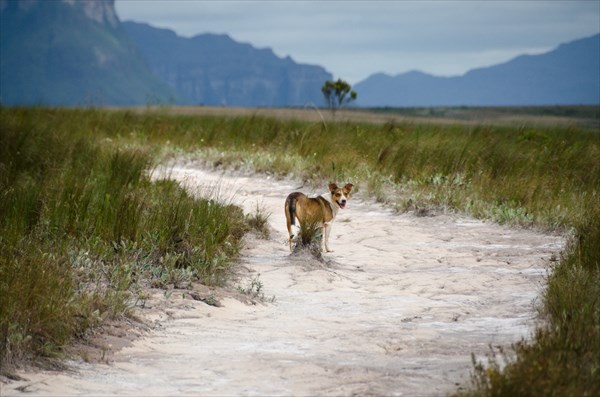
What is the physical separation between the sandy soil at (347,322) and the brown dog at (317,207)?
38cm

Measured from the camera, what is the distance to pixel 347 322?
22.2 feet

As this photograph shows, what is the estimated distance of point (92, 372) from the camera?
5406 mm

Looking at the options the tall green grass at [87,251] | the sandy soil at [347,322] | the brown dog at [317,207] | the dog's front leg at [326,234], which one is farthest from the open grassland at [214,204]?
the dog's front leg at [326,234]

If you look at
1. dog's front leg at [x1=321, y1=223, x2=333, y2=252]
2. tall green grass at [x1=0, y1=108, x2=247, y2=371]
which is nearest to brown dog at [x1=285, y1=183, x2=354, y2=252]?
dog's front leg at [x1=321, y1=223, x2=333, y2=252]

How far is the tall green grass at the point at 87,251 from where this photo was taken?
5656 mm

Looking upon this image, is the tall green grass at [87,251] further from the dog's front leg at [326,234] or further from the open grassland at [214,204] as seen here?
the dog's front leg at [326,234]

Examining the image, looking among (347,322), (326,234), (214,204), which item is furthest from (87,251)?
(326,234)

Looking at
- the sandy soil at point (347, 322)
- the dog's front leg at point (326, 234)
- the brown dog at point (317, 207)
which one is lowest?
the sandy soil at point (347, 322)

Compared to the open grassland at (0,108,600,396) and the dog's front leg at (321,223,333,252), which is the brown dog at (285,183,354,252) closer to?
the dog's front leg at (321,223,333,252)

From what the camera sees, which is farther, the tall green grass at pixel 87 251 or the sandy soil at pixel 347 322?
the tall green grass at pixel 87 251

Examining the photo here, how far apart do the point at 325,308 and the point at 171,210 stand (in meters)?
2.04

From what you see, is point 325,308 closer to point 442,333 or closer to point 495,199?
point 442,333

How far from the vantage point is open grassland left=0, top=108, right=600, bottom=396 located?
18.1ft

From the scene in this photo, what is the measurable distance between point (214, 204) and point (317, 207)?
1080mm
